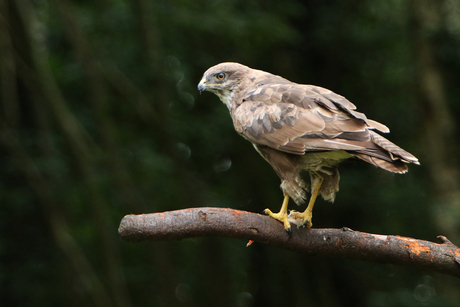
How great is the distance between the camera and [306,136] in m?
3.51

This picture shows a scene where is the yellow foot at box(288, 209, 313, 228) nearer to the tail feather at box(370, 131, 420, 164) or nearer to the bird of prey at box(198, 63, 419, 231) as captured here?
the bird of prey at box(198, 63, 419, 231)

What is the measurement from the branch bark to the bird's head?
61.9 inches

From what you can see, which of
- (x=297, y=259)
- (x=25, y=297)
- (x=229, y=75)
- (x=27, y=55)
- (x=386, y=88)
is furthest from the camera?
(x=386, y=88)

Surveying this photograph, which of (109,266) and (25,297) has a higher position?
(109,266)

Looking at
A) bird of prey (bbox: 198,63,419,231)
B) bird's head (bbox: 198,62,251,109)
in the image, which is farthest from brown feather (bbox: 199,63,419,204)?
bird's head (bbox: 198,62,251,109)

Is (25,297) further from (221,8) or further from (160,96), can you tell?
(221,8)

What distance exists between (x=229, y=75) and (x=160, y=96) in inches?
129

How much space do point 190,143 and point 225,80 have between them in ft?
17.3

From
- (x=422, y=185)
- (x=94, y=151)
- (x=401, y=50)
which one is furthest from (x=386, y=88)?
(x=94, y=151)

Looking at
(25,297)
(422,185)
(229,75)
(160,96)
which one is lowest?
(25,297)

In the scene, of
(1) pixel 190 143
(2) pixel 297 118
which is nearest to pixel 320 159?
(2) pixel 297 118

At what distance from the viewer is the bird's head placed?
4449 millimetres

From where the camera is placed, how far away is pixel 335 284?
393 inches

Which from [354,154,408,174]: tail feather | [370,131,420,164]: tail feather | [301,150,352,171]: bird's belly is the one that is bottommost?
[301,150,352,171]: bird's belly
